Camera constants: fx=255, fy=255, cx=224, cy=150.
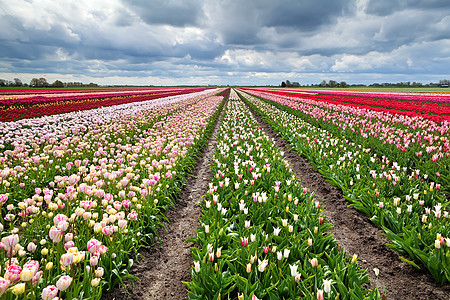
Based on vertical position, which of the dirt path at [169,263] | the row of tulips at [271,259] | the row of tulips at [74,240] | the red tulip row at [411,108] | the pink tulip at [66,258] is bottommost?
the dirt path at [169,263]

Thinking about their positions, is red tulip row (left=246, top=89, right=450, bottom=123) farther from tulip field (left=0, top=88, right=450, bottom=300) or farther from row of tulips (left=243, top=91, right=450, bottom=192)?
tulip field (left=0, top=88, right=450, bottom=300)

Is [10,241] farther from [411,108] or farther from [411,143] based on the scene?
[411,108]

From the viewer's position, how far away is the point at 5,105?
20359mm

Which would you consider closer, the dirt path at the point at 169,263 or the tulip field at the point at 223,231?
the tulip field at the point at 223,231

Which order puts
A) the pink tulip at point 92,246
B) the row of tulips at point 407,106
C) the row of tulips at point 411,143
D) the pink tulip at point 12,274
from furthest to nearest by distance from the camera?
the row of tulips at point 407,106
the row of tulips at point 411,143
the pink tulip at point 92,246
the pink tulip at point 12,274

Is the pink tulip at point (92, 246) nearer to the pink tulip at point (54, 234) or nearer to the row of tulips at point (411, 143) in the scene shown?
the pink tulip at point (54, 234)

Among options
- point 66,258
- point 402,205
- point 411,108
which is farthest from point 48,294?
point 411,108

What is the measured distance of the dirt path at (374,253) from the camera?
3184 millimetres

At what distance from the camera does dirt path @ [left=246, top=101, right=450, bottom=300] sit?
3.18 m

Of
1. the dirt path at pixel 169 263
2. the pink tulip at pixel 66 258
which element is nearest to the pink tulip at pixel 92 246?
the pink tulip at pixel 66 258

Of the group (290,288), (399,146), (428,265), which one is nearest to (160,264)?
(290,288)

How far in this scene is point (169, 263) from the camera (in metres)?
3.80

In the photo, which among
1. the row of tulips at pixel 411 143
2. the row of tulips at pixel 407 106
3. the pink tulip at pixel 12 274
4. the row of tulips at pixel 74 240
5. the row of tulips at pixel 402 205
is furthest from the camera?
the row of tulips at pixel 407 106

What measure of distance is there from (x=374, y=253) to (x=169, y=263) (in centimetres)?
315
